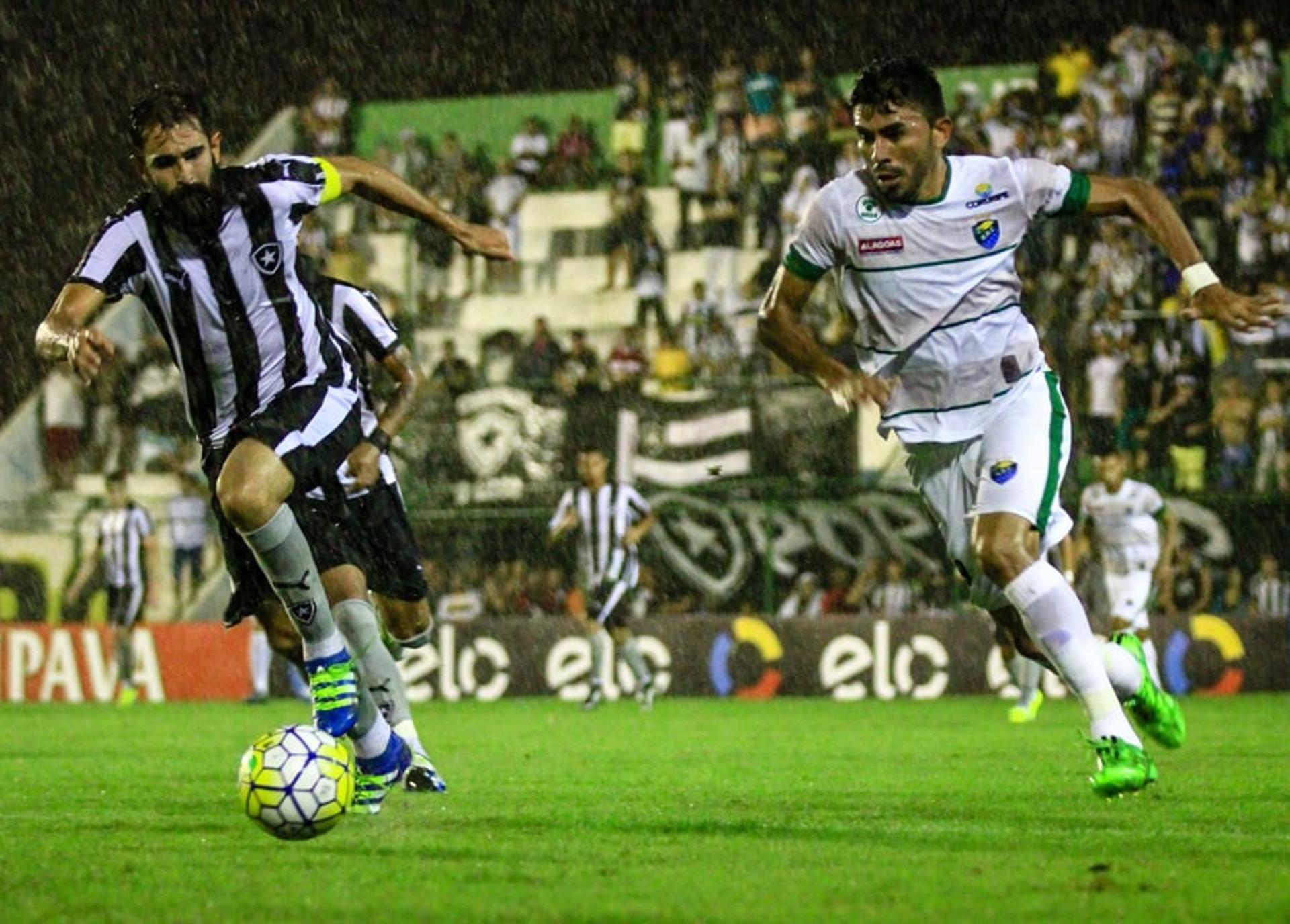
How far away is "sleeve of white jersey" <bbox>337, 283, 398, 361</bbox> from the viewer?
8.77m

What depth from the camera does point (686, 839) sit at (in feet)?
20.8

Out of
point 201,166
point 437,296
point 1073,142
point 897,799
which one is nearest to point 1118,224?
point 1073,142

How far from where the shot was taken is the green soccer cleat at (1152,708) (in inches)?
288

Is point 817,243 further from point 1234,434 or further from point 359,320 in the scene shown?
point 1234,434

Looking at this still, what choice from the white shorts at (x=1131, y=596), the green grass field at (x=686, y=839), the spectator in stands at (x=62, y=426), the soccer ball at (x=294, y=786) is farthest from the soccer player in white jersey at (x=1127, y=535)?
the spectator in stands at (x=62, y=426)

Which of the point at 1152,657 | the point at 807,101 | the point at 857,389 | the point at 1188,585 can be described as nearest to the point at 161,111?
the point at 857,389

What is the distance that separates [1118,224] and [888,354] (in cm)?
1411

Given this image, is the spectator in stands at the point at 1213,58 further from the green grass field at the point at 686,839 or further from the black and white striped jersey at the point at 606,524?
the green grass field at the point at 686,839

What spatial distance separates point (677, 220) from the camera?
79.4ft

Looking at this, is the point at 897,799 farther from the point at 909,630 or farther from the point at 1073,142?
the point at 1073,142

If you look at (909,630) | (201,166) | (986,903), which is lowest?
(909,630)

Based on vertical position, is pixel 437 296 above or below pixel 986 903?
above

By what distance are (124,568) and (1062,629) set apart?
14316 millimetres

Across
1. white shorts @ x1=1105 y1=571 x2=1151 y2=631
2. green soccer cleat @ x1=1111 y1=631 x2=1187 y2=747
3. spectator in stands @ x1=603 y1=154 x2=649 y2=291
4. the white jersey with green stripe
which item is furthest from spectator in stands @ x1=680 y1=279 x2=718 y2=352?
the white jersey with green stripe
